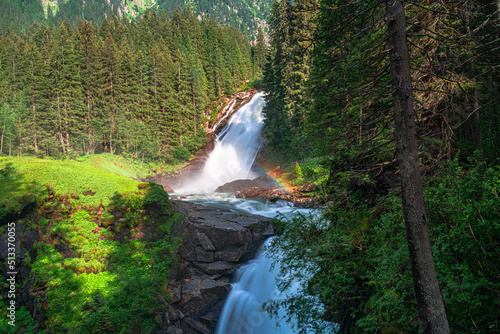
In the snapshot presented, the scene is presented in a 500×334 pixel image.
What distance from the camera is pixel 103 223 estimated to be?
1264cm

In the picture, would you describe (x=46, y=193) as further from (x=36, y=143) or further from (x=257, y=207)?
(x=36, y=143)

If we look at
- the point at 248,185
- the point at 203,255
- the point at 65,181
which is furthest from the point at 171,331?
the point at 248,185

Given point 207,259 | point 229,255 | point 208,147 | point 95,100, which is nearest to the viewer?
point 207,259

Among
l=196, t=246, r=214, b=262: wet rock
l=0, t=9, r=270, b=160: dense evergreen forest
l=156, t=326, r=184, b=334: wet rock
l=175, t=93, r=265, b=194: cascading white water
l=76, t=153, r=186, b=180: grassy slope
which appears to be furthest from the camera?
l=175, t=93, r=265, b=194: cascading white water

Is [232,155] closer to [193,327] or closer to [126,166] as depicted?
[126,166]

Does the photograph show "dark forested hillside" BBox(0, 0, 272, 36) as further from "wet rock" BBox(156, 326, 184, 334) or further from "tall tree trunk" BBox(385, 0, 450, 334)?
"tall tree trunk" BBox(385, 0, 450, 334)

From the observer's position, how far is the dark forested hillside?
117875 millimetres

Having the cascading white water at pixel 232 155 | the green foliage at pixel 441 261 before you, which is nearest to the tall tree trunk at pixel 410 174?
the green foliage at pixel 441 261

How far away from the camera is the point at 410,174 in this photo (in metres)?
3.45

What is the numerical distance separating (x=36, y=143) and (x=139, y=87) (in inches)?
563

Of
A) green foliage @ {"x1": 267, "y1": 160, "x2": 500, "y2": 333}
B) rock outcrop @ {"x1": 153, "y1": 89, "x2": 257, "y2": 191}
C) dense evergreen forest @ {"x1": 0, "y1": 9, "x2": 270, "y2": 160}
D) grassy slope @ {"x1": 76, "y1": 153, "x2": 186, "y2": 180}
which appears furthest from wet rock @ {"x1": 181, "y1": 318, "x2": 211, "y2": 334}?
dense evergreen forest @ {"x1": 0, "y1": 9, "x2": 270, "y2": 160}

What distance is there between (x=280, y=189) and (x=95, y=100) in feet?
92.0

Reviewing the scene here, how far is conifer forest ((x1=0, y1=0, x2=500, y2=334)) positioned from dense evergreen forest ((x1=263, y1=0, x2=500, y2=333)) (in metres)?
0.05

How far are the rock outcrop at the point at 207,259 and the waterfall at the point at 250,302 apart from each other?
40 cm
